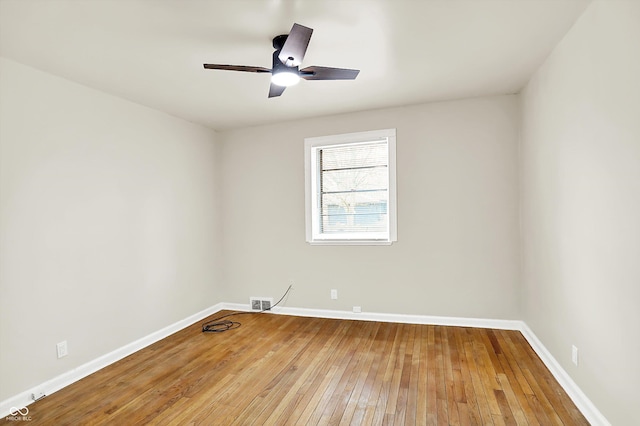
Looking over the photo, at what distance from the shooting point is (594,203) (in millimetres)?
2039

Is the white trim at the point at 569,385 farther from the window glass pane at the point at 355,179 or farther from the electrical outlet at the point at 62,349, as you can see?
the electrical outlet at the point at 62,349

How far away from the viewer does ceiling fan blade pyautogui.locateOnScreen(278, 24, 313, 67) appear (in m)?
1.87

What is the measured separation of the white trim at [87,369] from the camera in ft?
7.99

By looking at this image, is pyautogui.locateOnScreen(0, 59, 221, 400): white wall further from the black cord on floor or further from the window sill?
the window sill

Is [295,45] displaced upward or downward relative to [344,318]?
upward

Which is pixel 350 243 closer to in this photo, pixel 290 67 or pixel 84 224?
pixel 290 67

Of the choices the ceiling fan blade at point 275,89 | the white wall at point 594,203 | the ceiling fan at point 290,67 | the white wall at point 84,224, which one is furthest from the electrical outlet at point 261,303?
the white wall at point 594,203

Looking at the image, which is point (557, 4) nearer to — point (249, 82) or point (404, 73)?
point (404, 73)

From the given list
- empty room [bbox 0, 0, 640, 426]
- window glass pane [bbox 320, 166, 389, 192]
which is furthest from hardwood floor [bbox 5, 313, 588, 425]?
window glass pane [bbox 320, 166, 389, 192]

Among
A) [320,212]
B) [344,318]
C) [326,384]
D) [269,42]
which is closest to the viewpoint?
[269,42]

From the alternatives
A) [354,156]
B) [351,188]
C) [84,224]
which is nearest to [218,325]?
[84,224]

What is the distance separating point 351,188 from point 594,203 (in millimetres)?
2663

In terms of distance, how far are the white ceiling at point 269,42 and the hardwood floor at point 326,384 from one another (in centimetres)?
257

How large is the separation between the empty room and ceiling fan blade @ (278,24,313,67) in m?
0.01
